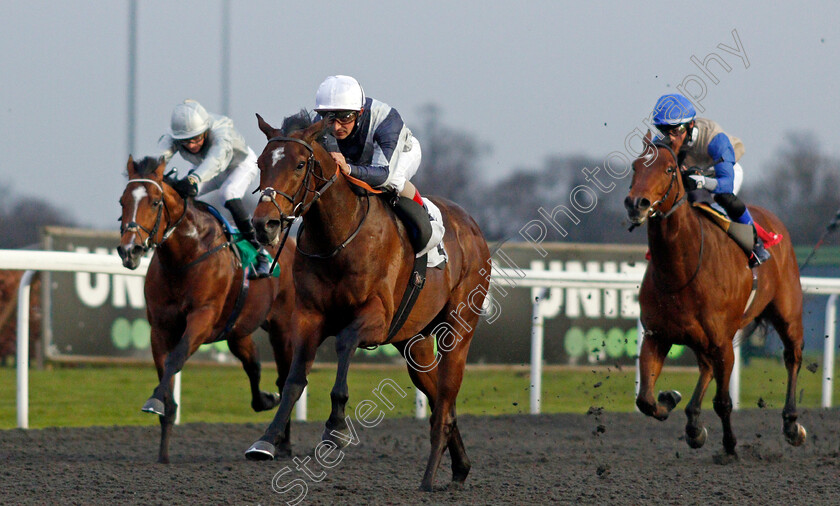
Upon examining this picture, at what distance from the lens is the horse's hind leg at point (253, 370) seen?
6133mm

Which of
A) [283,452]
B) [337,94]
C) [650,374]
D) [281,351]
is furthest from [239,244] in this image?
[650,374]

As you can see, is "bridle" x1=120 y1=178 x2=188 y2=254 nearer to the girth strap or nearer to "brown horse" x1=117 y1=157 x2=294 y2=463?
"brown horse" x1=117 y1=157 x2=294 y2=463

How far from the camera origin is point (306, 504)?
3771 millimetres

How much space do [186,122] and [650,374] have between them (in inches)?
111

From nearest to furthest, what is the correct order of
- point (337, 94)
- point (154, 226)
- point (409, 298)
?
1. point (337, 94)
2. point (409, 298)
3. point (154, 226)

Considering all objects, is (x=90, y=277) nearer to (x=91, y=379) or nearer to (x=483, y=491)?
(x=91, y=379)

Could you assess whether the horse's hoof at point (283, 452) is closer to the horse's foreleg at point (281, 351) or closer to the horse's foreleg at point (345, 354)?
the horse's foreleg at point (281, 351)

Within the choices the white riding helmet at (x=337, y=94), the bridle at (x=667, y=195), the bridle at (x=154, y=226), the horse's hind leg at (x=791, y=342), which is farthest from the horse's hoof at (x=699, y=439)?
the bridle at (x=154, y=226)

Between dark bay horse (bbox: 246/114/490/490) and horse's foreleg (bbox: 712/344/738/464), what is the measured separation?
1.49 metres

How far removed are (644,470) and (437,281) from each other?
1.52m

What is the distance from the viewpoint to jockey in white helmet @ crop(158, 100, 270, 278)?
18.5 ft

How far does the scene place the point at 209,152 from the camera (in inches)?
226

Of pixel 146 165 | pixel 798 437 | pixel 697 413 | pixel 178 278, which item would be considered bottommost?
pixel 798 437

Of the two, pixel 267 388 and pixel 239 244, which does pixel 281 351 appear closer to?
pixel 239 244
